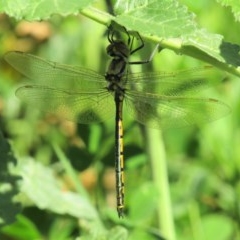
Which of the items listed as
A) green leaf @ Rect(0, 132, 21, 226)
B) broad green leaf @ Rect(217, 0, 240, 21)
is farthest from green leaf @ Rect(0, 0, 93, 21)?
green leaf @ Rect(0, 132, 21, 226)

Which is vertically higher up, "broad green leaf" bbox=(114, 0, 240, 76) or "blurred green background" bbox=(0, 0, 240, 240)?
"broad green leaf" bbox=(114, 0, 240, 76)

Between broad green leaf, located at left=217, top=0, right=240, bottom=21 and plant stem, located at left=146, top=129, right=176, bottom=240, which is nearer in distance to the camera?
broad green leaf, located at left=217, top=0, right=240, bottom=21

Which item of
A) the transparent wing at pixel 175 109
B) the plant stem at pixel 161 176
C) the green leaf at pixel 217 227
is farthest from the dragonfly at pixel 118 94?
the green leaf at pixel 217 227

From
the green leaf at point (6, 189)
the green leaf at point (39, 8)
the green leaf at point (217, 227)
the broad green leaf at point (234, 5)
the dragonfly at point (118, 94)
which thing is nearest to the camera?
the green leaf at point (39, 8)

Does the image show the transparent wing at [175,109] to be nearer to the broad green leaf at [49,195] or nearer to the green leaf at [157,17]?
the broad green leaf at [49,195]

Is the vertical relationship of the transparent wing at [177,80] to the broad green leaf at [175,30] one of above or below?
below

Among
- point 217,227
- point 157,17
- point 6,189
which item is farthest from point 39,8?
point 217,227

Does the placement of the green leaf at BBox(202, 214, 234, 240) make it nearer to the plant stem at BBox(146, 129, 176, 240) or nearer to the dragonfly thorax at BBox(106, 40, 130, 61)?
the plant stem at BBox(146, 129, 176, 240)

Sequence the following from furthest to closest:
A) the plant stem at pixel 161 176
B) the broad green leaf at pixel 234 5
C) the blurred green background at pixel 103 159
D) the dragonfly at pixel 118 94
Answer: the dragonfly at pixel 118 94
the blurred green background at pixel 103 159
the plant stem at pixel 161 176
the broad green leaf at pixel 234 5

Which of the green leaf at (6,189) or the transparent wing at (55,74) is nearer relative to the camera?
the green leaf at (6,189)
